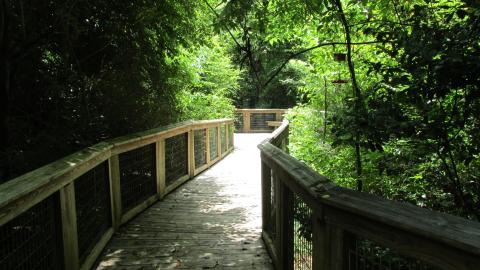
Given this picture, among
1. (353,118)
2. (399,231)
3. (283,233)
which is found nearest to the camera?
(399,231)

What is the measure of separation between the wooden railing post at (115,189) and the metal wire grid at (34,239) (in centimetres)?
149

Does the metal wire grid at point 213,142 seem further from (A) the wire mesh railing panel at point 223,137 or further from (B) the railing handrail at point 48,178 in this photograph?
(B) the railing handrail at point 48,178

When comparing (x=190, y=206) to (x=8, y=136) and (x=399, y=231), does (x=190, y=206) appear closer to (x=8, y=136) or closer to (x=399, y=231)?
(x=8, y=136)

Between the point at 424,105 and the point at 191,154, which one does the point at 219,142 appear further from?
the point at 424,105

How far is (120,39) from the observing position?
5.10m

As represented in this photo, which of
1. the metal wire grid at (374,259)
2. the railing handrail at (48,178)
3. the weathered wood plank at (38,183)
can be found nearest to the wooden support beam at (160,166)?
the railing handrail at (48,178)

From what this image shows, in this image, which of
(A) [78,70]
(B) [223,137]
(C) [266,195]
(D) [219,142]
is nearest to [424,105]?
(C) [266,195]

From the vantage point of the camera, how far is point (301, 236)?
262cm

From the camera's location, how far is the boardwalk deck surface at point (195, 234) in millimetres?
3404

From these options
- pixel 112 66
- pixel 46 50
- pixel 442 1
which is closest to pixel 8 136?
pixel 46 50

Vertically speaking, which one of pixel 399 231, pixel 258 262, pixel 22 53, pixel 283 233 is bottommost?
pixel 258 262

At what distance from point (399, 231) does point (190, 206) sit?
430cm

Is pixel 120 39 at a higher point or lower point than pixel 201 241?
higher

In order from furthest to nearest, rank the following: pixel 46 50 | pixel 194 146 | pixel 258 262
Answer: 1. pixel 194 146
2. pixel 46 50
3. pixel 258 262
